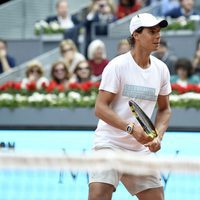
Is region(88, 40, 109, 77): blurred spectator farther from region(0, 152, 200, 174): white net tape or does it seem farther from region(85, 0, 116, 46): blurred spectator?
region(0, 152, 200, 174): white net tape

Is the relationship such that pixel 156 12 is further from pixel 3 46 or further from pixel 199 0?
pixel 3 46

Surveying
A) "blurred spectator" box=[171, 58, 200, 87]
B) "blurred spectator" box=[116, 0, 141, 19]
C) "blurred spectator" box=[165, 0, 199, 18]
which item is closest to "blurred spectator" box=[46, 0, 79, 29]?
"blurred spectator" box=[116, 0, 141, 19]

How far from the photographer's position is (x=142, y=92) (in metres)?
5.78

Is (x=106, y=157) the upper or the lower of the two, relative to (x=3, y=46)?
upper

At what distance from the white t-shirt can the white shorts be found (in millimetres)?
111

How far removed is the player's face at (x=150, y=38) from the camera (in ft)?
18.9

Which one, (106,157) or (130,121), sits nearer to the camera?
(106,157)

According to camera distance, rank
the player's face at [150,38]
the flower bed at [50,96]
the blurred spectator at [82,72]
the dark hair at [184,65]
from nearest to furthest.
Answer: the player's face at [150,38] → the flower bed at [50,96] → the dark hair at [184,65] → the blurred spectator at [82,72]

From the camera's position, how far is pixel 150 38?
18.9 feet

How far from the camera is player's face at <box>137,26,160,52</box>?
5754mm

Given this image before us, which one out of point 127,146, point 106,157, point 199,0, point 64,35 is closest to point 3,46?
point 64,35

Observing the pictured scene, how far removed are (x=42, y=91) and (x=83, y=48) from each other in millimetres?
3368

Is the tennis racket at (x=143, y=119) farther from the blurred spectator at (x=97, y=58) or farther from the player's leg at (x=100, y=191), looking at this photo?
the blurred spectator at (x=97, y=58)

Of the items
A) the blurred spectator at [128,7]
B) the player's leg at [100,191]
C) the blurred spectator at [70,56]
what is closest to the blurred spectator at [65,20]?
the blurred spectator at [128,7]
